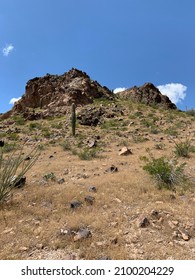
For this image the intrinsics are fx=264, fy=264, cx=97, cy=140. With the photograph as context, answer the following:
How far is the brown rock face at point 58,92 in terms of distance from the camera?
104 ft

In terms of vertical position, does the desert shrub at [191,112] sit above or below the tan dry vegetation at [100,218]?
above

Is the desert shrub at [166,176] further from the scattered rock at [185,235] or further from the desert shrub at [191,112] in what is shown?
the desert shrub at [191,112]

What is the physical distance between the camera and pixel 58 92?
3362cm

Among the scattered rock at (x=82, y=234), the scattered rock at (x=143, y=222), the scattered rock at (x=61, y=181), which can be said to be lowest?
the scattered rock at (x=82, y=234)

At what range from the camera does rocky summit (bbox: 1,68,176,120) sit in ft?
103

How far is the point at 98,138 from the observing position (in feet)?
58.4

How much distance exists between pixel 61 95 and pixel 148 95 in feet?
46.2

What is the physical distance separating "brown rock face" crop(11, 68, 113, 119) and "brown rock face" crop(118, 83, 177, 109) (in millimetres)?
4762

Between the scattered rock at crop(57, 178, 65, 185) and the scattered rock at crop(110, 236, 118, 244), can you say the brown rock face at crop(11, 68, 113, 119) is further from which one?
the scattered rock at crop(110, 236, 118, 244)

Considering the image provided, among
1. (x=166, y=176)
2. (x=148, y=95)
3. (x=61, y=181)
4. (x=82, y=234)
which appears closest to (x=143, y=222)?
(x=82, y=234)

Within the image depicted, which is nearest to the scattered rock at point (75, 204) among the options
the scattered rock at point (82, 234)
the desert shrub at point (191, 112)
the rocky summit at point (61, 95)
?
the scattered rock at point (82, 234)

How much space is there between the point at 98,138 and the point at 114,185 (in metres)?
10.8
